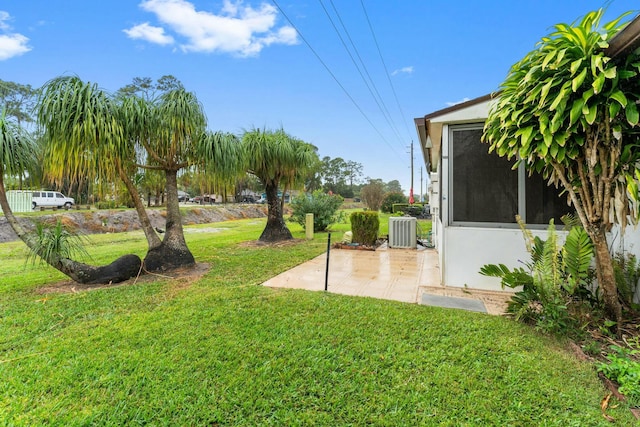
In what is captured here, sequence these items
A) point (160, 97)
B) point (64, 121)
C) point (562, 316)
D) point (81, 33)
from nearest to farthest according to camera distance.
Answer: point (562, 316)
point (64, 121)
point (160, 97)
point (81, 33)

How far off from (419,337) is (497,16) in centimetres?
1060

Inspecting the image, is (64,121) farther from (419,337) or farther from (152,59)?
(152,59)

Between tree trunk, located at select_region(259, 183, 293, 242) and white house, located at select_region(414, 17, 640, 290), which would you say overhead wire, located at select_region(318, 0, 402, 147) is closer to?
tree trunk, located at select_region(259, 183, 293, 242)

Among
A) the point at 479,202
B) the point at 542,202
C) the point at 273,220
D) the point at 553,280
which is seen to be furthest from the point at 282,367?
the point at 273,220

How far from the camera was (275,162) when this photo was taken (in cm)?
925

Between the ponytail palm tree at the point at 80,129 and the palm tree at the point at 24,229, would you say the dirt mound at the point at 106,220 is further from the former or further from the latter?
the ponytail palm tree at the point at 80,129

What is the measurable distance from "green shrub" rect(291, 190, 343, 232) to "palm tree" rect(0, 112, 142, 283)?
7520mm

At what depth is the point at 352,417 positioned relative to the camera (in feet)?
6.17

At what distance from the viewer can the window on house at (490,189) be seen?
13.9 ft

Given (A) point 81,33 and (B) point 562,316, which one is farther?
(A) point 81,33

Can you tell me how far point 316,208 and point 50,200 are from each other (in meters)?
25.3

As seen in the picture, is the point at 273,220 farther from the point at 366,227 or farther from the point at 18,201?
the point at 18,201

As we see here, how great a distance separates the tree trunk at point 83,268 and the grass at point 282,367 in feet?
3.40

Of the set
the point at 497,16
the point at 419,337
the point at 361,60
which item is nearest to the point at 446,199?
the point at 419,337
